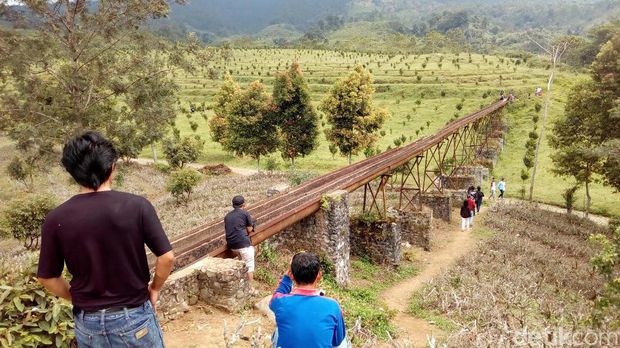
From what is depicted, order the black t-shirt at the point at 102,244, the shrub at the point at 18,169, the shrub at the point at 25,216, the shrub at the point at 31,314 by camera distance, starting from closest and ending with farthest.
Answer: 1. the black t-shirt at the point at 102,244
2. the shrub at the point at 31,314
3. the shrub at the point at 25,216
4. the shrub at the point at 18,169

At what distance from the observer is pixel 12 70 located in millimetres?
18719

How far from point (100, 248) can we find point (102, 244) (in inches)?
1.3

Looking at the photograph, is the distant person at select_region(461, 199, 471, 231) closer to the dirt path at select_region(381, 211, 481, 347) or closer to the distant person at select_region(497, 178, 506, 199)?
the dirt path at select_region(381, 211, 481, 347)

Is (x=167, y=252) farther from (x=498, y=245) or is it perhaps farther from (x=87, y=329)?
(x=498, y=245)

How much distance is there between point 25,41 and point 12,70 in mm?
1323

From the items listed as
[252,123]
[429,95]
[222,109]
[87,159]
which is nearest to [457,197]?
[252,123]

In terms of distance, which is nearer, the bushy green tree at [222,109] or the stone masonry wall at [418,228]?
the stone masonry wall at [418,228]

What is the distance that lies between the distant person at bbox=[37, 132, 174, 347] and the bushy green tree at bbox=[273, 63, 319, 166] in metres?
28.9

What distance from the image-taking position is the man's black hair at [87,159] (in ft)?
10.1

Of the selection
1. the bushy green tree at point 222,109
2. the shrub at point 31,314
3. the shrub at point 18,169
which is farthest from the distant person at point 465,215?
the bushy green tree at point 222,109

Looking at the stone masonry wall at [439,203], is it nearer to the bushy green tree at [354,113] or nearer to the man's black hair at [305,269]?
the bushy green tree at [354,113]

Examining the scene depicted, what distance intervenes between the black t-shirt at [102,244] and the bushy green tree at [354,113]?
28762 millimetres

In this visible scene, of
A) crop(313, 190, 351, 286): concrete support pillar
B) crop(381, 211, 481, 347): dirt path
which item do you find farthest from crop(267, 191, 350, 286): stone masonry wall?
crop(381, 211, 481, 347): dirt path

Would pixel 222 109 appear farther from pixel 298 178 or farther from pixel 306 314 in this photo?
pixel 306 314
